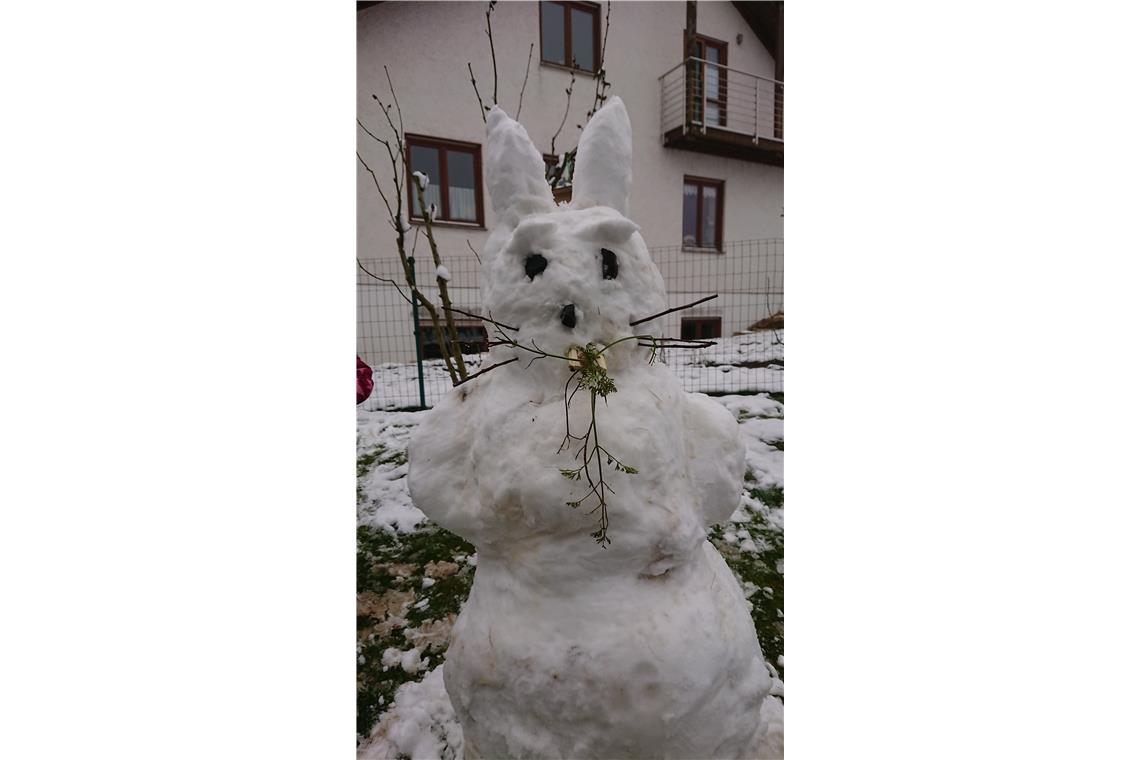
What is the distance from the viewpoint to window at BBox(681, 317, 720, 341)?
4.85 ft

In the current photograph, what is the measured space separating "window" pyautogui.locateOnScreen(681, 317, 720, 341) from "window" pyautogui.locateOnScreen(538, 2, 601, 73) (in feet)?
2.57

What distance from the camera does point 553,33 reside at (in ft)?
→ 5.00

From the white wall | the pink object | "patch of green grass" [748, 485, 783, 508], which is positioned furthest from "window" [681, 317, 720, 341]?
the pink object

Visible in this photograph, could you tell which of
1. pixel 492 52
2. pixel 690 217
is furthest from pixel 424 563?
pixel 492 52

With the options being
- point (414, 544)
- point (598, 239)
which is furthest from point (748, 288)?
point (414, 544)

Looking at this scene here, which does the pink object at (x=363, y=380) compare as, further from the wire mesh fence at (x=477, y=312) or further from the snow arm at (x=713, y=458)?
the snow arm at (x=713, y=458)

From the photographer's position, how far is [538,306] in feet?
3.17

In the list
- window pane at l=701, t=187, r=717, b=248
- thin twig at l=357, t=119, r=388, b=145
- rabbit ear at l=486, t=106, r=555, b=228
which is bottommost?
rabbit ear at l=486, t=106, r=555, b=228

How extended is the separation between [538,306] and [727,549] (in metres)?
1.44

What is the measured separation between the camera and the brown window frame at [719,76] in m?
1.53

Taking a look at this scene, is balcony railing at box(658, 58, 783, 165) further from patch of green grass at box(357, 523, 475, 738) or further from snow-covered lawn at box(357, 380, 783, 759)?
patch of green grass at box(357, 523, 475, 738)

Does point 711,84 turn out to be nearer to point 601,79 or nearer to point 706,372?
point 601,79

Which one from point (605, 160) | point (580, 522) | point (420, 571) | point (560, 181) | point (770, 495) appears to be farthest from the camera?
point (770, 495)

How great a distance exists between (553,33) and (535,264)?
0.96m
